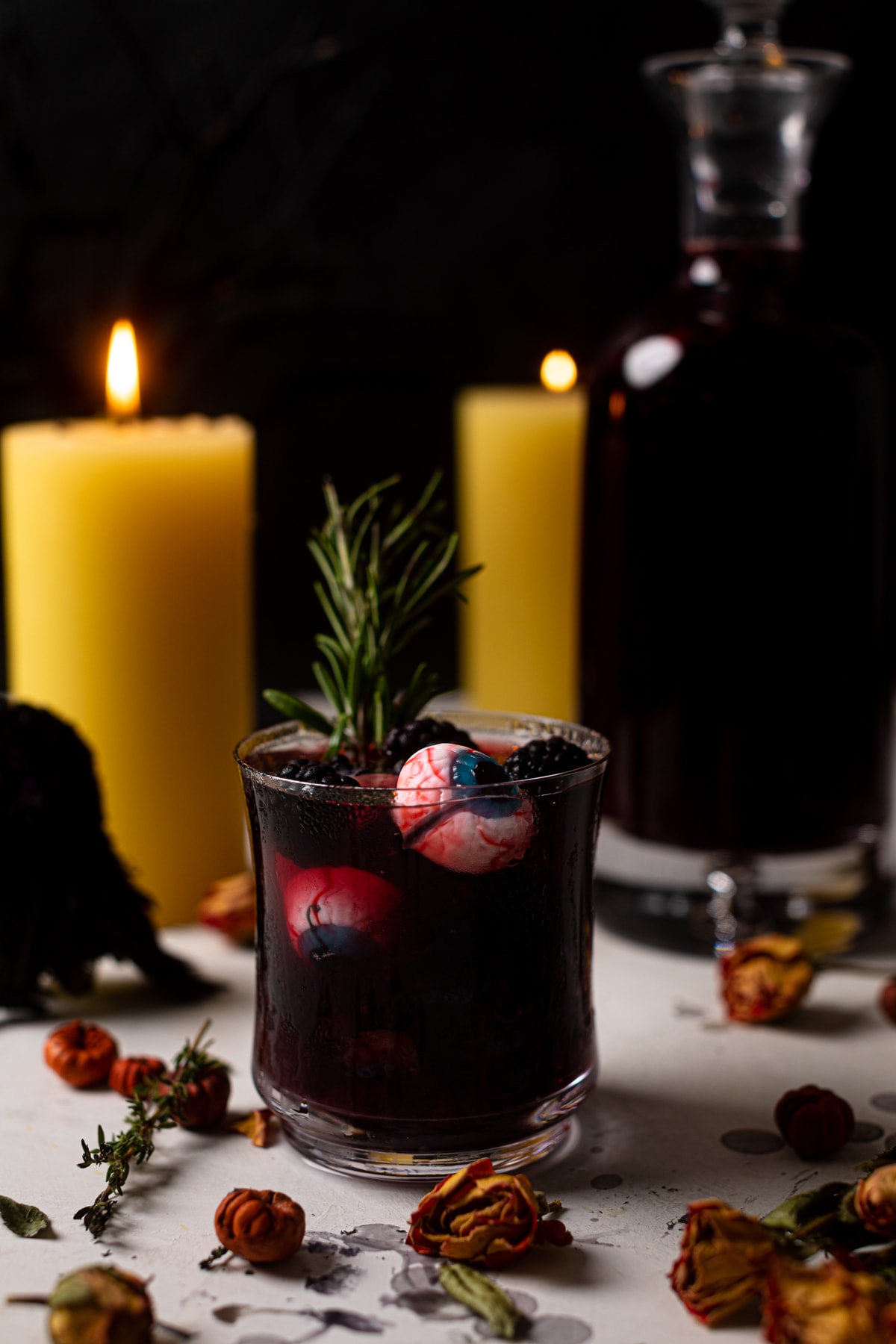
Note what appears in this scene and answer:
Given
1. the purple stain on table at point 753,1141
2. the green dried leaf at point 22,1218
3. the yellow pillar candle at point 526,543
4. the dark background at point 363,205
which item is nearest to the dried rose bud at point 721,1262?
the purple stain on table at point 753,1141

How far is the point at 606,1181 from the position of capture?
56cm

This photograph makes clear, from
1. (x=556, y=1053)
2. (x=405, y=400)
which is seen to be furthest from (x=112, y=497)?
(x=405, y=400)

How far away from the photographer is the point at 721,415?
0.76 m

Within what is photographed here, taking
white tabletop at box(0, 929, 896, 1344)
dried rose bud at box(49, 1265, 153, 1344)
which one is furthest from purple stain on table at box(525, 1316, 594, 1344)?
dried rose bud at box(49, 1265, 153, 1344)

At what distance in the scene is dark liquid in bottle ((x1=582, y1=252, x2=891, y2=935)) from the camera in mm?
764

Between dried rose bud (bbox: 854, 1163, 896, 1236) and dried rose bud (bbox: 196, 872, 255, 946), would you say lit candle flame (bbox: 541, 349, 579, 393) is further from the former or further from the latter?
dried rose bud (bbox: 854, 1163, 896, 1236)

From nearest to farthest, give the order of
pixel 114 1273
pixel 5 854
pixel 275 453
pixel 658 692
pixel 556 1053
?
pixel 114 1273 → pixel 556 1053 → pixel 5 854 → pixel 658 692 → pixel 275 453

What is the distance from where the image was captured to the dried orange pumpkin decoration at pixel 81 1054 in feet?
2.07

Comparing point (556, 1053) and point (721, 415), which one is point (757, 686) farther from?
point (556, 1053)

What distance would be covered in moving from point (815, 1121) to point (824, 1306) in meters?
0.15

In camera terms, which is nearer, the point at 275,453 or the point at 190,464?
the point at 190,464

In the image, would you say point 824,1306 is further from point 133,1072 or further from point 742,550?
point 742,550

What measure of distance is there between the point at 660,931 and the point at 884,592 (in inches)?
8.9

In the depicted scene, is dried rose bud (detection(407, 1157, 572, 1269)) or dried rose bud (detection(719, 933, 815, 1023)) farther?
dried rose bud (detection(719, 933, 815, 1023))
